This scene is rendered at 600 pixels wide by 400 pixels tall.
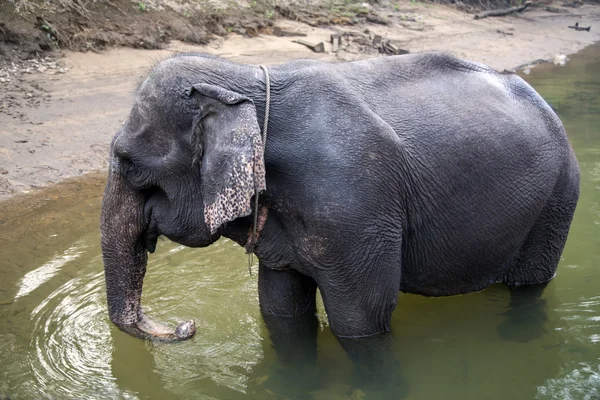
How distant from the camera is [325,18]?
12906mm

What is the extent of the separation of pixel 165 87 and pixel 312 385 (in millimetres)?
1612

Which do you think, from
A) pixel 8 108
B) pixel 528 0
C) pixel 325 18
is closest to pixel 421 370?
pixel 8 108

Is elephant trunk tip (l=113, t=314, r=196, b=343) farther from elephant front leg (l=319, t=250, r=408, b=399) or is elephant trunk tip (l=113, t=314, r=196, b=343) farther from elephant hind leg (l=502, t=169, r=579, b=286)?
elephant hind leg (l=502, t=169, r=579, b=286)

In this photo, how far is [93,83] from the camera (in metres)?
8.32

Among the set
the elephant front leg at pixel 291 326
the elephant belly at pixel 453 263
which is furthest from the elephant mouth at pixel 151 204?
the elephant belly at pixel 453 263

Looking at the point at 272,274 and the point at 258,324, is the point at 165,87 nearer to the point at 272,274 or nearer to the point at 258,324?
the point at 272,274

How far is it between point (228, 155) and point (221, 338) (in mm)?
1613

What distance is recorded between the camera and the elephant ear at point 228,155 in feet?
9.17

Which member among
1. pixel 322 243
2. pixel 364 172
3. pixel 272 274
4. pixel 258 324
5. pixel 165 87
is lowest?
pixel 258 324

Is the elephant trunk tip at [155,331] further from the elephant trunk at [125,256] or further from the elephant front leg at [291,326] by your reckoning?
the elephant front leg at [291,326]

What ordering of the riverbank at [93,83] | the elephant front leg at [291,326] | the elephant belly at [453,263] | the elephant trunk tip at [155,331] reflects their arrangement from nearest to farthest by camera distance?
1. the elephant trunk tip at [155,331]
2. the elephant belly at [453,263]
3. the elephant front leg at [291,326]
4. the riverbank at [93,83]

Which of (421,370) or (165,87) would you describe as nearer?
(165,87)

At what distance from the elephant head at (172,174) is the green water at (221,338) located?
51 centimetres

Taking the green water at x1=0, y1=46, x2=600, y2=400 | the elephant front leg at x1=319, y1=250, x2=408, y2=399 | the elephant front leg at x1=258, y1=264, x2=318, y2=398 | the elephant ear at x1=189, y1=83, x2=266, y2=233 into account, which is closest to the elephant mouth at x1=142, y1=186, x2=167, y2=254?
the elephant ear at x1=189, y1=83, x2=266, y2=233
